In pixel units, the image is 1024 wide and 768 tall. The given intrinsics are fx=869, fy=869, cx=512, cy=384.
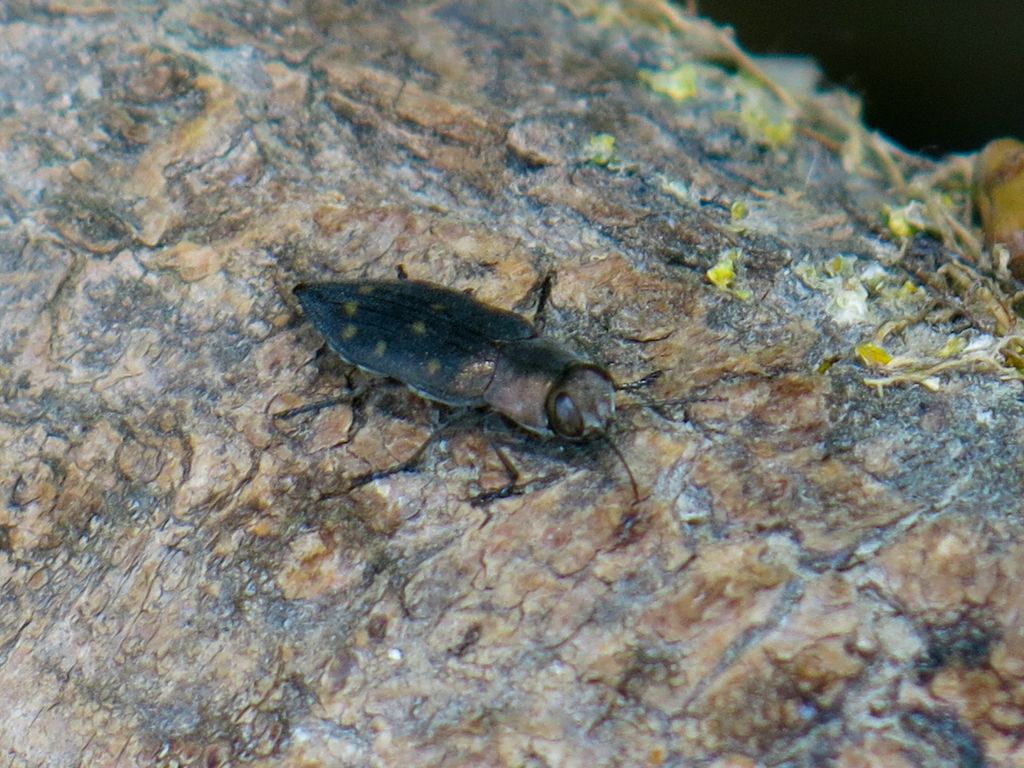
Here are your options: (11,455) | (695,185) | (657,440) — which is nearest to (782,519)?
(657,440)

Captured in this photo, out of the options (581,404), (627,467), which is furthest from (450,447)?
(627,467)

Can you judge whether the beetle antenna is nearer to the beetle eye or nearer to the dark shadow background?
the beetle eye

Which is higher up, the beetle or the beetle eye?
the beetle eye

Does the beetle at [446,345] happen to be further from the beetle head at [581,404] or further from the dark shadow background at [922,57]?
the dark shadow background at [922,57]

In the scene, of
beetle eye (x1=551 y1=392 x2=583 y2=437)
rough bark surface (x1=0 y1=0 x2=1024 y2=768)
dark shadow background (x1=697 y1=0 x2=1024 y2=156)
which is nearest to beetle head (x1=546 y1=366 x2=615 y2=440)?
beetle eye (x1=551 y1=392 x2=583 y2=437)

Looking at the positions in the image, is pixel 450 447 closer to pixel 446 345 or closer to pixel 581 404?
pixel 446 345

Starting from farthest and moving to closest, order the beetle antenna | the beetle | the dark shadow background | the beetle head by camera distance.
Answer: the dark shadow background, the beetle, the beetle head, the beetle antenna

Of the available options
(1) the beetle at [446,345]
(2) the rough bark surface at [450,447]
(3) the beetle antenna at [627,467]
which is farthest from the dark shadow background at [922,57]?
(3) the beetle antenna at [627,467]

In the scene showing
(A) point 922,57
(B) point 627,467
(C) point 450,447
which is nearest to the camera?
(B) point 627,467
